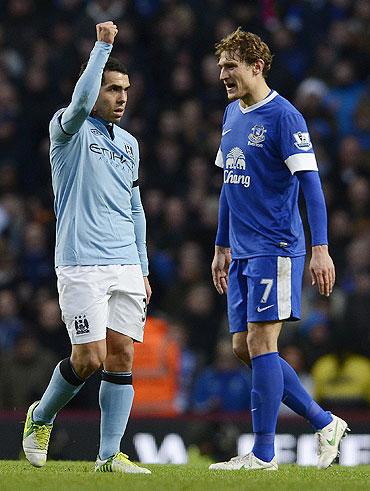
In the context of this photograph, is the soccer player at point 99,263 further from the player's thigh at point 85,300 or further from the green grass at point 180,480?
the green grass at point 180,480

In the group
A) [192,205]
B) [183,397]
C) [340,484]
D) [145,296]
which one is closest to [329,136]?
[192,205]

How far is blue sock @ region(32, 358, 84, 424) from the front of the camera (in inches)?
265

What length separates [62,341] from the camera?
11719 millimetres

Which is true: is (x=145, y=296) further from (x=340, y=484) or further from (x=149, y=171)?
(x=149, y=171)

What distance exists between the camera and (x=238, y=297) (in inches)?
276

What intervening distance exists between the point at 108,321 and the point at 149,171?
23.1 feet

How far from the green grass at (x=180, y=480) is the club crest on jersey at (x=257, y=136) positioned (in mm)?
1652

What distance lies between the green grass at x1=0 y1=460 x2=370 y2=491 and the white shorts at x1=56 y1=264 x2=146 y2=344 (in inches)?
27.4

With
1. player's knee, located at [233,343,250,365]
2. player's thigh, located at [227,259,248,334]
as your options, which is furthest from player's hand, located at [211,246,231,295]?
player's knee, located at [233,343,250,365]

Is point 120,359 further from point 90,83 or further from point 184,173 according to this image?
point 184,173

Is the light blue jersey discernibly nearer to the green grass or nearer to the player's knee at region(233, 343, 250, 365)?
the player's knee at region(233, 343, 250, 365)

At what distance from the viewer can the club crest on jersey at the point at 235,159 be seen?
7031 millimetres

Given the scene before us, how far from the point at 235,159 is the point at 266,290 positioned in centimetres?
72

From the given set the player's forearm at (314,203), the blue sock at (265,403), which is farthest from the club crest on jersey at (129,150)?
the blue sock at (265,403)
